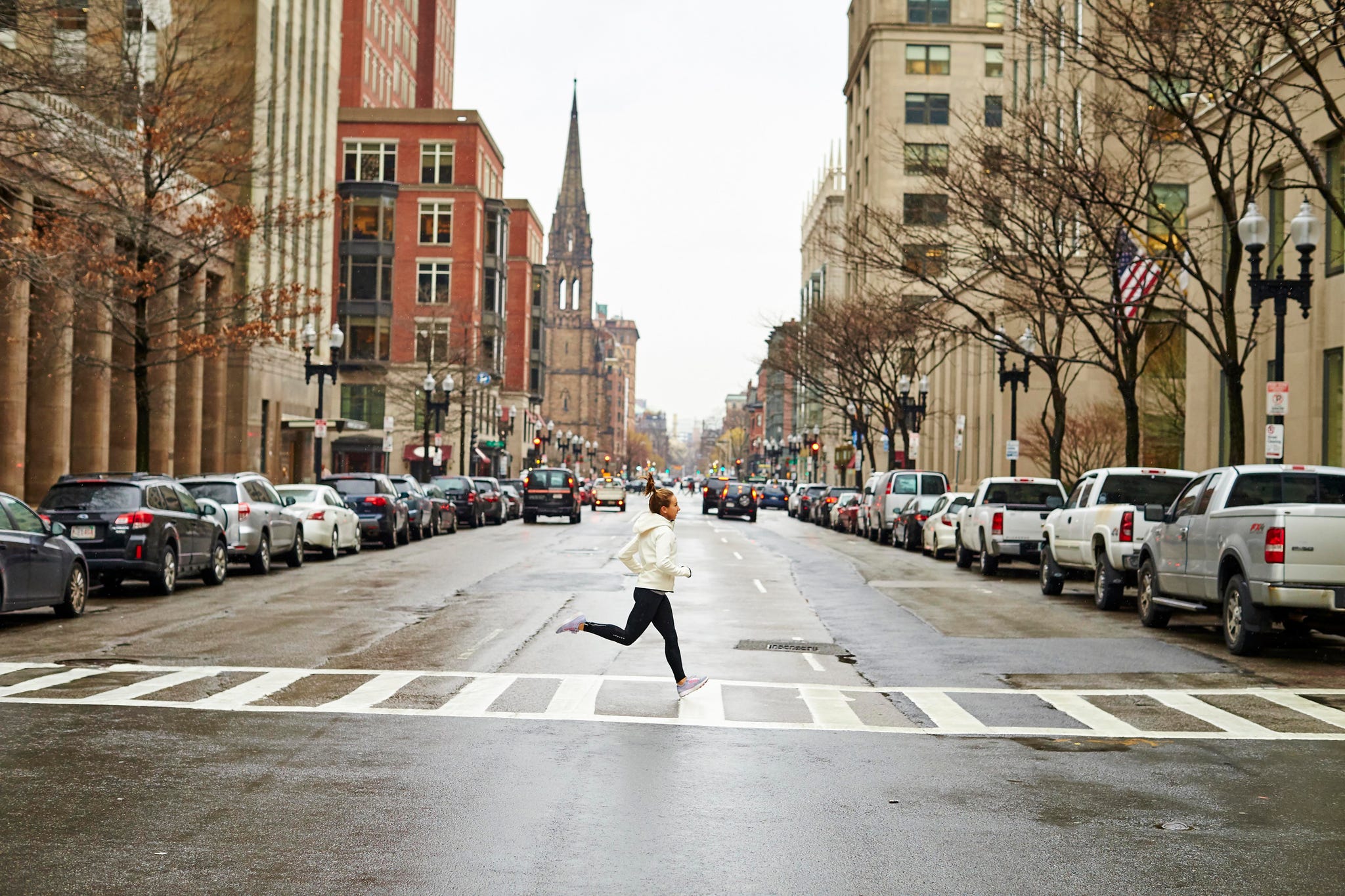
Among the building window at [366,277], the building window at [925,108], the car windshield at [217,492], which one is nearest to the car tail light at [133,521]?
the car windshield at [217,492]

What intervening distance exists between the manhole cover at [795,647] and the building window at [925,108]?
8030 cm

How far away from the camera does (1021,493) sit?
96.2 feet

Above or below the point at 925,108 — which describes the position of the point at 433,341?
below

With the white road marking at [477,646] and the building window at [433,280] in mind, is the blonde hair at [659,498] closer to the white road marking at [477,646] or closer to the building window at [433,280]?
the white road marking at [477,646]

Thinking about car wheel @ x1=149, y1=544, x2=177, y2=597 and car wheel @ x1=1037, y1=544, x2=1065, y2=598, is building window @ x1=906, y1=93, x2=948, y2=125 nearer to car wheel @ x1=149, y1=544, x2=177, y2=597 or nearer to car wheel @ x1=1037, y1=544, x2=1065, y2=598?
car wheel @ x1=1037, y1=544, x2=1065, y2=598

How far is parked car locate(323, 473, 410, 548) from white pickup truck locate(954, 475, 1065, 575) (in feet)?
46.8

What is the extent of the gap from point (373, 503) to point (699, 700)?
25.5 metres

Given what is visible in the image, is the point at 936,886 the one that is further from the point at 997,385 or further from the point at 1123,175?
the point at 997,385

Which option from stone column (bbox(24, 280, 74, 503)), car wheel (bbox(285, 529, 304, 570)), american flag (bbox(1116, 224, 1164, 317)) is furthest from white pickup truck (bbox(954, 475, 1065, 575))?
stone column (bbox(24, 280, 74, 503))

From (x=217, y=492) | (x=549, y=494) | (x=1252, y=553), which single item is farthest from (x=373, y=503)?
(x=1252, y=553)

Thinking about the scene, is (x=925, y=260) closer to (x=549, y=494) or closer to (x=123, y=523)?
(x=123, y=523)

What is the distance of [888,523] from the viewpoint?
4338cm

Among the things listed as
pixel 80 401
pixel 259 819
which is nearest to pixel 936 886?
pixel 259 819

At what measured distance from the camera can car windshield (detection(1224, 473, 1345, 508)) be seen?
55.7 ft
